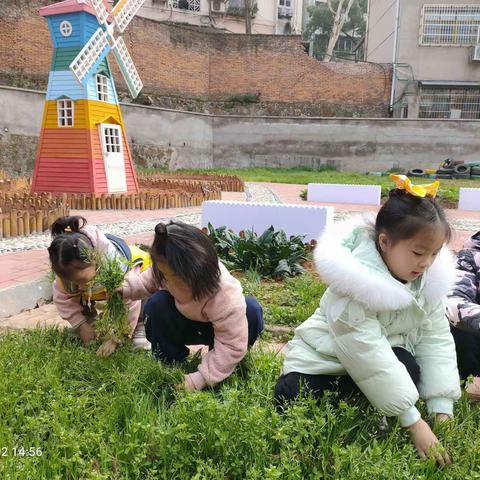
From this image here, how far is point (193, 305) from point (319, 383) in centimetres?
62

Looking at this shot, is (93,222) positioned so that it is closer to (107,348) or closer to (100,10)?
(107,348)

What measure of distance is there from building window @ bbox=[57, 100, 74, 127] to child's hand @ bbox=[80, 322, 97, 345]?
348 inches

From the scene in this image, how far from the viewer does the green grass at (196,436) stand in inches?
62.4

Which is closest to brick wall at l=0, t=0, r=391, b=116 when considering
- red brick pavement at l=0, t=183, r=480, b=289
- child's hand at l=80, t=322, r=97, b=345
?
red brick pavement at l=0, t=183, r=480, b=289

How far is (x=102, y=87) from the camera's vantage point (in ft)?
36.6

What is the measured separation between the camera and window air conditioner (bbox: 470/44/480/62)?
24.9 meters

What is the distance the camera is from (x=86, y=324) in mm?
2682

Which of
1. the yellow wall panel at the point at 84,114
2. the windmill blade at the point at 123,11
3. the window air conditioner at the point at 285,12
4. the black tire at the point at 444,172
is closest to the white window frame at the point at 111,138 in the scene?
the yellow wall panel at the point at 84,114

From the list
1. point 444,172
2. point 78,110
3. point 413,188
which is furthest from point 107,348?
point 444,172

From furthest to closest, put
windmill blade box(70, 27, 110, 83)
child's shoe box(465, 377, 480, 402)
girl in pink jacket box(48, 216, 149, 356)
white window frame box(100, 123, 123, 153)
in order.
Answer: white window frame box(100, 123, 123, 153) < windmill blade box(70, 27, 110, 83) < girl in pink jacket box(48, 216, 149, 356) < child's shoe box(465, 377, 480, 402)

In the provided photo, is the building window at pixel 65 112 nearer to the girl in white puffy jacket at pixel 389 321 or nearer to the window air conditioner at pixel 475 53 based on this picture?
the girl in white puffy jacket at pixel 389 321

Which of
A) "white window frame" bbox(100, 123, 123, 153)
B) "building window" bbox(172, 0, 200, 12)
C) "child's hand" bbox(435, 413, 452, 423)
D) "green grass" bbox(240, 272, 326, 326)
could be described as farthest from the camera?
"building window" bbox(172, 0, 200, 12)

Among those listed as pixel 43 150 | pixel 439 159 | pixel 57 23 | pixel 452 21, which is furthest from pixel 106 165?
pixel 452 21

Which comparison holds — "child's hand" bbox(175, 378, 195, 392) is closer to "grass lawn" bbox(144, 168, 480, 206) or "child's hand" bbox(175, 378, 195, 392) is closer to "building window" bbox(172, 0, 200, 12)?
"grass lawn" bbox(144, 168, 480, 206)
